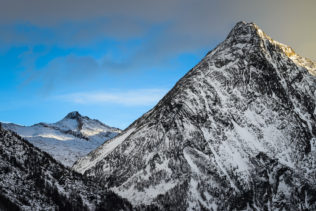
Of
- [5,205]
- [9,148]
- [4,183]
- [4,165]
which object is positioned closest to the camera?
[5,205]

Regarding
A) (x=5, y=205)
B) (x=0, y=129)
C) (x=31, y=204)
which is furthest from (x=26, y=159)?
(x=5, y=205)

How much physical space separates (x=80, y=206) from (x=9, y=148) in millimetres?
29768

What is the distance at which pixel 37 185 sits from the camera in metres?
125

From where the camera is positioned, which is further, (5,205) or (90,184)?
(90,184)

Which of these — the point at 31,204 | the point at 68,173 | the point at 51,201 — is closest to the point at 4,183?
the point at 31,204

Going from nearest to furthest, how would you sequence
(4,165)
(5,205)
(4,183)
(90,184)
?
(5,205) → (4,183) → (4,165) → (90,184)

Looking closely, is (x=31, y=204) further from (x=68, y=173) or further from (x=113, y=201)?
(x=113, y=201)

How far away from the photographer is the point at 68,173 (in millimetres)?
152750

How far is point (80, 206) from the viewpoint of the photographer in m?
137

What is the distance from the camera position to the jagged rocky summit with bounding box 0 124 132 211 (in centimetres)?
11194

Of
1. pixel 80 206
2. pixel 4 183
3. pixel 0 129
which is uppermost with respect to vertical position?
pixel 0 129

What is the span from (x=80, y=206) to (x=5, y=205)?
125 ft

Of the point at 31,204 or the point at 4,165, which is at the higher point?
the point at 4,165

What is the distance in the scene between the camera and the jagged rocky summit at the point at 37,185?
367 ft
